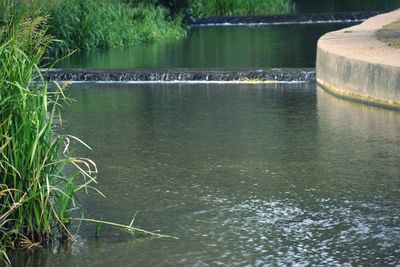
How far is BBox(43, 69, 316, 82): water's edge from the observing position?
58.3ft

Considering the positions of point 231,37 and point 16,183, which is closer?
point 16,183

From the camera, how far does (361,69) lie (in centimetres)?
1479

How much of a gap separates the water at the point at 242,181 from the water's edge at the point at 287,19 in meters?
16.0

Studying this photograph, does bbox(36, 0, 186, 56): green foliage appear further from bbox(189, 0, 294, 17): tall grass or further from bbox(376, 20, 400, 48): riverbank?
bbox(376, 20, 400, 48): riverbank

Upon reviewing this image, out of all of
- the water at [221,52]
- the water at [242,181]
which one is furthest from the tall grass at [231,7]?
the water at [242,181]

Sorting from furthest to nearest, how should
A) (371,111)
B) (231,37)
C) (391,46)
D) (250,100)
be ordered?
(231,37) < (391,46) < (250,100) < (371,111)

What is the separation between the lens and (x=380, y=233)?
26.3 ft

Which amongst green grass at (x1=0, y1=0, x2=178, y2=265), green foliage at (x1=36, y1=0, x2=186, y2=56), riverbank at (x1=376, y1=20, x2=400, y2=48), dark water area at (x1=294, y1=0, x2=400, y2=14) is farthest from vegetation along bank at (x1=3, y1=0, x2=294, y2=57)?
green grass at (x1=0, y1=0, x2=178, y2=265)

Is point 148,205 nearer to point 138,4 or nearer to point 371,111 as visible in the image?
point 371,111

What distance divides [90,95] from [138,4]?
12159 millimetres

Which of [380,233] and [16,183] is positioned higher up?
[16,183]

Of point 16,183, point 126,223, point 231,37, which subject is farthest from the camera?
point 231,37

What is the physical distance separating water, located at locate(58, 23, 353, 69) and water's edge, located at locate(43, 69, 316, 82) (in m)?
1.50

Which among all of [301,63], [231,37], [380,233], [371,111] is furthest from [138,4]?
[380,233]
